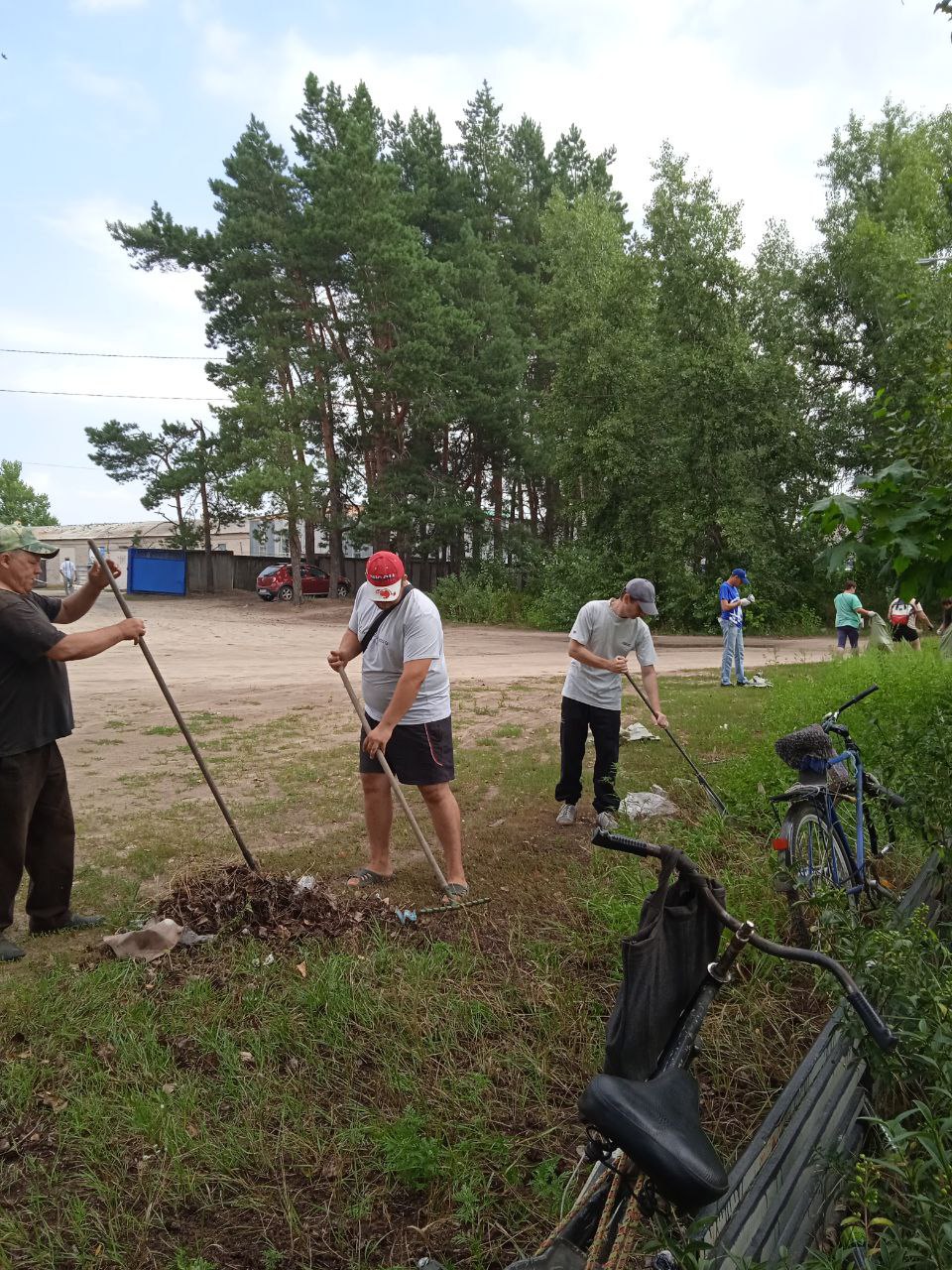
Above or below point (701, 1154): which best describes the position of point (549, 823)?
below

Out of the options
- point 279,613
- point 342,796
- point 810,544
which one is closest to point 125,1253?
point 342,796

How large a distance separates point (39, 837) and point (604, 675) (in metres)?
3.62

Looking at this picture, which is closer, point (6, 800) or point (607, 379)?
point (6, 800)

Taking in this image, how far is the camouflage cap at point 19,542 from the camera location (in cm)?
434

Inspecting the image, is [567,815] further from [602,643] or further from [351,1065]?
[351,1065]

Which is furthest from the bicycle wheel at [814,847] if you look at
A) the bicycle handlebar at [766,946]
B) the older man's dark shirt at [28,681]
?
the older man's dark shirt at [28,681]

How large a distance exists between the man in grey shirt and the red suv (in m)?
30.9

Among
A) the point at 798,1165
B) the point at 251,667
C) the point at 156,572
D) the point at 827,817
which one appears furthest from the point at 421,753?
the point at 156,572

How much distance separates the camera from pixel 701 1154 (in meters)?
1.68

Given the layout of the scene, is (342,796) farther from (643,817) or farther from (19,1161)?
(19,1161)

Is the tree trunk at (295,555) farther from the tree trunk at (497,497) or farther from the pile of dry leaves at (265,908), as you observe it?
the pile of dry leaves at (265,908)

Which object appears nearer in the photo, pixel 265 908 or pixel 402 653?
pixel 265 908

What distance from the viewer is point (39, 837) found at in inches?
183

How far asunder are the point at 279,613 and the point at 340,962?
2978cm
